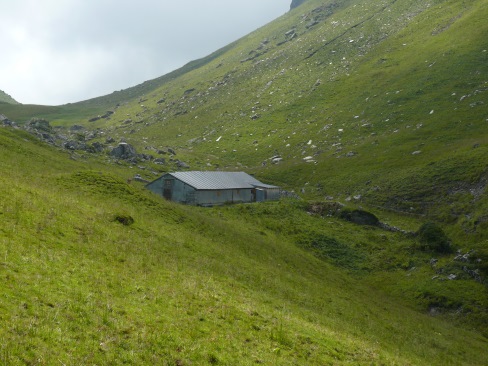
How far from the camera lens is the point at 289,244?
162 ft

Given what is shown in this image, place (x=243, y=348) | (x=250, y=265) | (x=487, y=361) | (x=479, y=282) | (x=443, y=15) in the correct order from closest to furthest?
(x=243, y=348)
(x=487, y=361)
(x=250, y=265)
(x=479, y=282)
(x=443, y=15)

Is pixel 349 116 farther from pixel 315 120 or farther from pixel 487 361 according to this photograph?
pixel 487 361

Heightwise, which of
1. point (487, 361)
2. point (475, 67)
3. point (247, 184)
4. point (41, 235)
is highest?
point (475, 67)

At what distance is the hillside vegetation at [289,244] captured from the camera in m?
14.6

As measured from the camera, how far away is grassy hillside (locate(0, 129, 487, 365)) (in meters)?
12.8

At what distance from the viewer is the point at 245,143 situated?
129 meters

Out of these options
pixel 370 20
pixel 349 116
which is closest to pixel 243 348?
pixel 349 116

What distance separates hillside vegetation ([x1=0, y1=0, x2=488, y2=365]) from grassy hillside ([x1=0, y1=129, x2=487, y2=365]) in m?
0.11

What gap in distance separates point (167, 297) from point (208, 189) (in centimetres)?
4773

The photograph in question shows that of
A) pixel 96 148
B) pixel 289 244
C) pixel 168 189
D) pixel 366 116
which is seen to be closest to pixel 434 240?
pixel 289 244

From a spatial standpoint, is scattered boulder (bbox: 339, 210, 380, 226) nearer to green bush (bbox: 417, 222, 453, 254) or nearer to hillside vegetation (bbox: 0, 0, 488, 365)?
hillside vegetation (bbox: 0, 0, 488, 365)

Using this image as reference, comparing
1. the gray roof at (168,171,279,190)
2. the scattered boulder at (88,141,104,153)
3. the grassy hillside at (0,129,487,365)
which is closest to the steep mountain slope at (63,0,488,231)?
the gray roof at (168,171,279,190)

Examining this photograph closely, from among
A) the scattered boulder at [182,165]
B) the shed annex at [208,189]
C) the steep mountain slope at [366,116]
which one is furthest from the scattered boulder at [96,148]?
the shed annex at [208,189]

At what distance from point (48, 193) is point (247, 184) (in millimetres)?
50503
